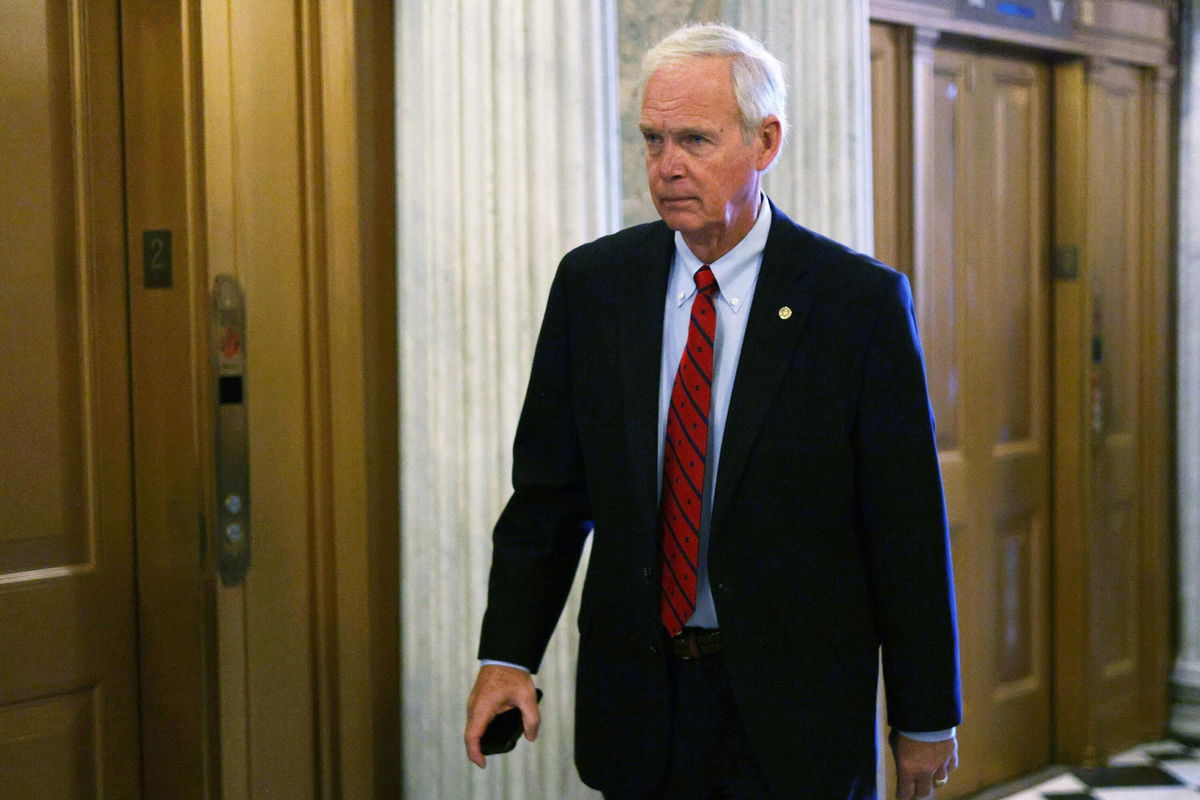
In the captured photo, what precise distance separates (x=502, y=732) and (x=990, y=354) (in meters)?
2.60

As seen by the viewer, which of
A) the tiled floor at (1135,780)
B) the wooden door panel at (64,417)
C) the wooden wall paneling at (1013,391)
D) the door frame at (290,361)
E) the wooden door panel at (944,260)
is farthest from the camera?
the tiled floor at (1135,780)

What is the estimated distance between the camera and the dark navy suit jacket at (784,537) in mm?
1685

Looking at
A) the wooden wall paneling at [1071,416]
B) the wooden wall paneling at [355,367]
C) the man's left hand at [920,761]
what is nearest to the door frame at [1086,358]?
the wooden wall paneling at [1071,416]

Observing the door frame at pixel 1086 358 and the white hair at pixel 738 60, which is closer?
the white hair at pixel 738 60

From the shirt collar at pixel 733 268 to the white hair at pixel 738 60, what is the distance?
0.15m

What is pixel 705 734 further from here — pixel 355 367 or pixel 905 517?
pixel 355 367

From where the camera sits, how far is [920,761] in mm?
1783

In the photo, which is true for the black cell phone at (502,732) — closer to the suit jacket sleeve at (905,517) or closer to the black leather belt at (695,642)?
the black leather belt at (695,642)

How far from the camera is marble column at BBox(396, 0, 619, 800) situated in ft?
7.41

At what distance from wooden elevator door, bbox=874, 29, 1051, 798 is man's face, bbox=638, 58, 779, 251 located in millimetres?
1852

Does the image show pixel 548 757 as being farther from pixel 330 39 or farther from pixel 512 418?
pixel 330 39

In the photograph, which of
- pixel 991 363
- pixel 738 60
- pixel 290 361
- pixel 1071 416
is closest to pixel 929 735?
pixel 738 60

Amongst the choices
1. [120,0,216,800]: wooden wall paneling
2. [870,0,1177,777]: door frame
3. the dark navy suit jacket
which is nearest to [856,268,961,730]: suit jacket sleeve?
the dark navy suit jacket

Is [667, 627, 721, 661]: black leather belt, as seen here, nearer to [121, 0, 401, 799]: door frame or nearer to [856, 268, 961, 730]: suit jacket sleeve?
[856, 268, 961, 730]: suit jacket sleeve
